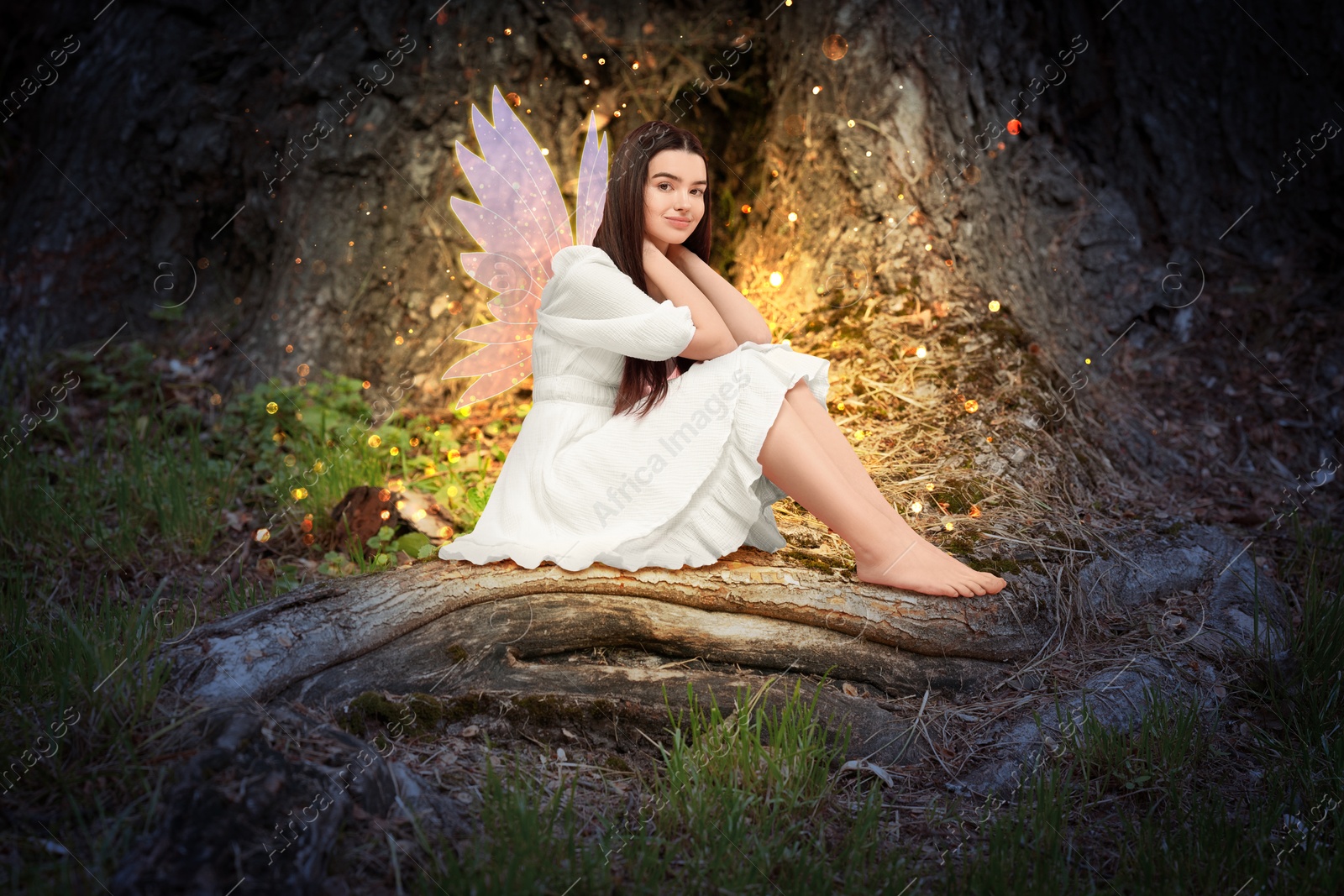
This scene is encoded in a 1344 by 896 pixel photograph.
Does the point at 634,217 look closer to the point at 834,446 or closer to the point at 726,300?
the point at 726,300

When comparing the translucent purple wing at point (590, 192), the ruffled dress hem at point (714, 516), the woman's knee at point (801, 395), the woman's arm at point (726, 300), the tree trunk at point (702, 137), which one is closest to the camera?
the ruffled dress hem at point (714, 516)

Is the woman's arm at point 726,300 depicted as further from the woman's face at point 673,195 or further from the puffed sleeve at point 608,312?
the puffed sleeve at point 608,312

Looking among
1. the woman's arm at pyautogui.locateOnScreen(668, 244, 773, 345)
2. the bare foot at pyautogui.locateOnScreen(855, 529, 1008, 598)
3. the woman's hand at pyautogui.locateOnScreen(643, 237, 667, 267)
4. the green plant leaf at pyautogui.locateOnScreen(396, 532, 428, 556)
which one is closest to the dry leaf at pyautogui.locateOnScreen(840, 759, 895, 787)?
the bare foot at pyautogui.locateOnScreen(855, 529, 1008, 598)

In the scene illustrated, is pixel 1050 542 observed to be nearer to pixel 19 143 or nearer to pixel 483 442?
pixel 483 442

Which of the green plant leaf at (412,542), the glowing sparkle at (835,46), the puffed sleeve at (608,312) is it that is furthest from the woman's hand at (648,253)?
the glowing sparkle at (835,46)

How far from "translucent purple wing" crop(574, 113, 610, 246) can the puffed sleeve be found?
348 mm

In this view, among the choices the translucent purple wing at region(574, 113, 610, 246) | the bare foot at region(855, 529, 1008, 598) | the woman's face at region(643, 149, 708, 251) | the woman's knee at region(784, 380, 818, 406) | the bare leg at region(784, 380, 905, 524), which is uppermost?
the translucent purple wing at region(574, 113, 610, 246)

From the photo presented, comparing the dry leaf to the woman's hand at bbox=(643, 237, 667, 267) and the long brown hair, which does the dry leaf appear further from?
the woman's hand at bbox=(643, 237, 667, 267)

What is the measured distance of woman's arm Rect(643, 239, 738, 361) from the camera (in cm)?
Answer: 267

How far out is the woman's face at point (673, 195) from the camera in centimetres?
270

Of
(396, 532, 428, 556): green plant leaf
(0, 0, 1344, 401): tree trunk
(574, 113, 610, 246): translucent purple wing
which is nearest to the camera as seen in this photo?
(574, 113, 610, 246): translucent purple wing

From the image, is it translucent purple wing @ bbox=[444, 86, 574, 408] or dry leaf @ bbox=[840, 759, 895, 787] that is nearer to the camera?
dry leaf @ bbox=[840, 759, 895, 787]

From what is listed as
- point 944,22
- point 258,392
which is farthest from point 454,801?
point 944,22

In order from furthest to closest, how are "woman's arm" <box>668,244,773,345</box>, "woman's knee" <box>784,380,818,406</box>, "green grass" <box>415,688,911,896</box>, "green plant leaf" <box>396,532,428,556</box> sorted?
"green plant leaf" <box>396,532,428,556</box> < "woman's arm" <box>668,244,773,345</box> < "woman's knee" <box>784,380,818,406</box> < "green grass" <box>415,688,911,896</box>
